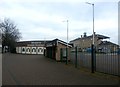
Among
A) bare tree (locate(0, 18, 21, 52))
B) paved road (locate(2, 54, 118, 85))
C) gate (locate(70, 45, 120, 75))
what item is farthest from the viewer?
bare tree (locate(0, 18, 21, 52))

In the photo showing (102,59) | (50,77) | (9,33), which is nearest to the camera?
(50,77)

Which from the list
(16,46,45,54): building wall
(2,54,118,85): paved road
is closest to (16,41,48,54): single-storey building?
(16,46,45,54): building wall

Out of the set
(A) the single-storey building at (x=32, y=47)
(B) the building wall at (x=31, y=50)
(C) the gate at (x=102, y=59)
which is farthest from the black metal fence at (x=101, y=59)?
(B) the building wall at (x=31, y=50)

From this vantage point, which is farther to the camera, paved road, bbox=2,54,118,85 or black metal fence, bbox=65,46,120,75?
black metal fence, bbox=65,46,120,75

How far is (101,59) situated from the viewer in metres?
16.9

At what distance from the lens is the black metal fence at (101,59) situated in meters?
13.7

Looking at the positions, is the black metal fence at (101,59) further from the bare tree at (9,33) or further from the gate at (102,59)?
the bare tree at (9,33)

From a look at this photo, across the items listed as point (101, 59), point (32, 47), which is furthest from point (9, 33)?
point (101, 59)

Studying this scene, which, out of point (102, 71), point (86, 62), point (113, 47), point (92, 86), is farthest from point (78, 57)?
point (92, 86)

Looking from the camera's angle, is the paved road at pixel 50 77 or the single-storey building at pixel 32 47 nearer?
the paved road at pixel 50 77

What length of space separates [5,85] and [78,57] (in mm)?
12586

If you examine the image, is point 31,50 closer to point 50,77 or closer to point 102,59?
point 102,59

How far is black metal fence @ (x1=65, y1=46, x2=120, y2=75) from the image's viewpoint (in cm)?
1367

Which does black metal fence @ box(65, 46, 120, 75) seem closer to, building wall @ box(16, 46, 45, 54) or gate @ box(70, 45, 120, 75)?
gate @ box(70, 45, 120, 75)
